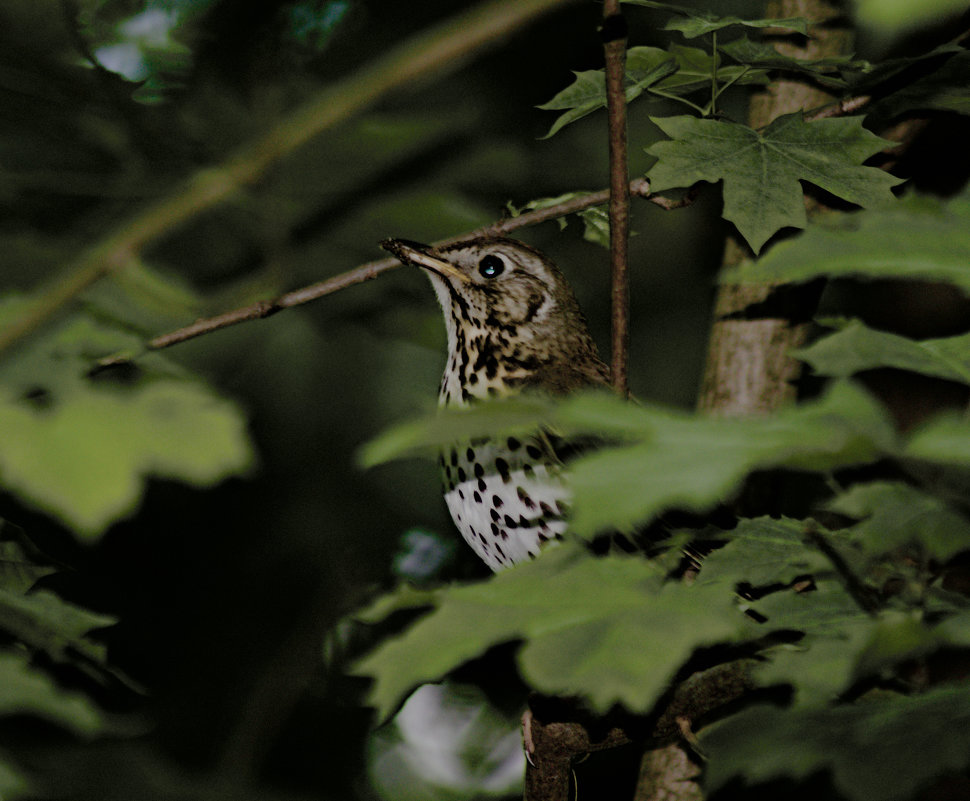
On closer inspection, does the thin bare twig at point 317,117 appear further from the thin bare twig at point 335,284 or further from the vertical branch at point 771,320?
the vertical branch at point 771,320

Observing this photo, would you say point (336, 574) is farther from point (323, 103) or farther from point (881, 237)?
point (881, 237)

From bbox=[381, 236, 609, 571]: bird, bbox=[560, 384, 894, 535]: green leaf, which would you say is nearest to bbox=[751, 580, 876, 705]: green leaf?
bbox=[560, 384, 894, 535]: green leaf

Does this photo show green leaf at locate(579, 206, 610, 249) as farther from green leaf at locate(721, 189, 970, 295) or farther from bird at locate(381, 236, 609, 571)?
green leaf at locate(721, 189, 970, 295)

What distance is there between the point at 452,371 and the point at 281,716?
55.4 inches

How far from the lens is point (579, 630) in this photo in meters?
0.91

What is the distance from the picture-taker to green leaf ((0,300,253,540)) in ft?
4.04

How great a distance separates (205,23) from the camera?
2865 mm

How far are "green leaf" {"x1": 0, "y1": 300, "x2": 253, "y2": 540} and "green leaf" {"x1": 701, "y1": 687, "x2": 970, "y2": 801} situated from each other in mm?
754

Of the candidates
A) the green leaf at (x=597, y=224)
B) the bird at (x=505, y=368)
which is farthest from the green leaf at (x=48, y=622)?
the green leaf at (x=597, y=224)

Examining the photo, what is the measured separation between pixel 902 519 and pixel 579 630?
0.30 meters

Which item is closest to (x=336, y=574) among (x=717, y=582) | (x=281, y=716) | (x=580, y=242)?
(x=281, y=716)

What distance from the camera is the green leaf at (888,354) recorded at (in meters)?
1.00

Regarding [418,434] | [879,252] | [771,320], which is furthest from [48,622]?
[771,320]

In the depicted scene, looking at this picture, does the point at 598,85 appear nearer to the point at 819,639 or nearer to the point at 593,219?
the point at 593,219
